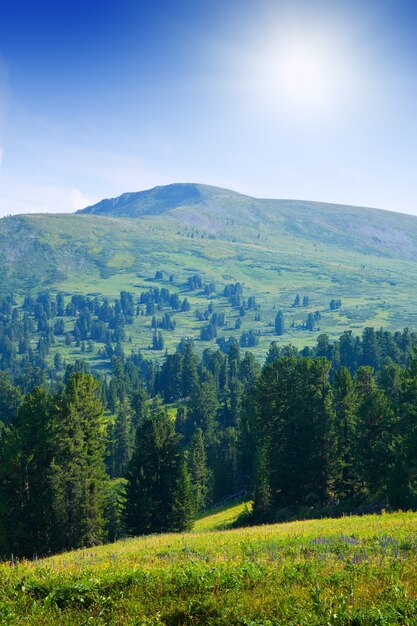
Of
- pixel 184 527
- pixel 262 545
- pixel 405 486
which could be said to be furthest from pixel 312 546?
pixel 184 527

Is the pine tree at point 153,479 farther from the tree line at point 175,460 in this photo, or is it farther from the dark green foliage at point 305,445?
the dark green foliage at point 305,445

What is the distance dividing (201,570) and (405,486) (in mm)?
30384

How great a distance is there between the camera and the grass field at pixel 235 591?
12.2 meters

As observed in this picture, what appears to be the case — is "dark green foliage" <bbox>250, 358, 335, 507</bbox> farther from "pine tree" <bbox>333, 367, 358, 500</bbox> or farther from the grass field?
the grass field

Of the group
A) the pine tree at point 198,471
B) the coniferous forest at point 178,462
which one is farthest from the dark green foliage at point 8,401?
the coniferous forest at point 178,462

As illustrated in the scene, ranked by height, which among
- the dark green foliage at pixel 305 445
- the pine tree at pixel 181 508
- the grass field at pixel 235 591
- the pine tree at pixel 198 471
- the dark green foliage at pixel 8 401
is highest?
the grass field at pixel 235 591

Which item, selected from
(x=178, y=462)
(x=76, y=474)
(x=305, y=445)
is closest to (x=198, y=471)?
(x=178, y=462)

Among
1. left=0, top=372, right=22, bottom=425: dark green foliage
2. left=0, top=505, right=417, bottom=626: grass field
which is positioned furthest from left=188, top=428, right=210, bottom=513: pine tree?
left=0, top=505, right=417, bottom=626: grass field

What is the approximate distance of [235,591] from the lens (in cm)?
1374

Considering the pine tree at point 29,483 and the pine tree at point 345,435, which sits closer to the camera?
the pine tree at point 29,483

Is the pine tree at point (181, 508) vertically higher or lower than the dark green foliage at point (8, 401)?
higher

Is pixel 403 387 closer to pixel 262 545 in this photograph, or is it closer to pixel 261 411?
pixel 261 411

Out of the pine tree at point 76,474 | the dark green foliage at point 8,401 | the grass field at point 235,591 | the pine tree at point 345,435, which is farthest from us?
the dark green foliage at point 8,401

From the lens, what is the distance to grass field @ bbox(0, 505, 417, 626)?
40.1 ft
